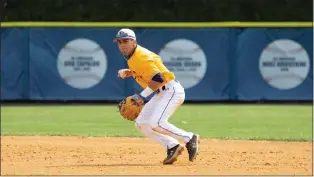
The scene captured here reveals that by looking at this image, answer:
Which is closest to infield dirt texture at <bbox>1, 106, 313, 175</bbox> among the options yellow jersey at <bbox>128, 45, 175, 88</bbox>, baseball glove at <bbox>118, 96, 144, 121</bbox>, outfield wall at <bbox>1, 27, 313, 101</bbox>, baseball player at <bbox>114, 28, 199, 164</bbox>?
baseball player at <bbox>114, 28, 199, 164</bbox>

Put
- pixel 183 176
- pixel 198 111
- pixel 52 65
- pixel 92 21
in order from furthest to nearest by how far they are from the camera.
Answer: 1. pixel 92 21
2. pixel 52 65
3. pixel 198 111
4. pixel 183 176

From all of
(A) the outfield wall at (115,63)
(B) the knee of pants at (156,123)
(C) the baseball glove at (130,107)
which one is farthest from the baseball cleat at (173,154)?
(A) the outfield wall at (115,63)

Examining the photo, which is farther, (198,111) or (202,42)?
(202,42)

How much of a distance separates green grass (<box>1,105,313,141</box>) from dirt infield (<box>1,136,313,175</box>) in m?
1.20

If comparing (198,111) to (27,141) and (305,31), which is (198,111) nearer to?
(305,31)

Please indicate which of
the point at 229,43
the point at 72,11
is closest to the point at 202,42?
the point at 229,43

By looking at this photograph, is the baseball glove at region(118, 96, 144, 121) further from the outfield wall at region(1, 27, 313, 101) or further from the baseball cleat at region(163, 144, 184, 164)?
the outfield wall at region(1, 27, 313, 101)

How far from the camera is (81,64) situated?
20.5m

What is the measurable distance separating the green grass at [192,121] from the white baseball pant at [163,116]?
3777 mm

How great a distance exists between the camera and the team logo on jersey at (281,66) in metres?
20.9

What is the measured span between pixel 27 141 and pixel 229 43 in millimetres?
9003

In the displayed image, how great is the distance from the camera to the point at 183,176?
8789 mm

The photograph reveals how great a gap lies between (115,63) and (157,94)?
34.5ft

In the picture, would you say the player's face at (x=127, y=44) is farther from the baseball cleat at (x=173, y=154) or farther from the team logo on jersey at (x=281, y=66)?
the team logo on jersey at (x=281, y=66)
